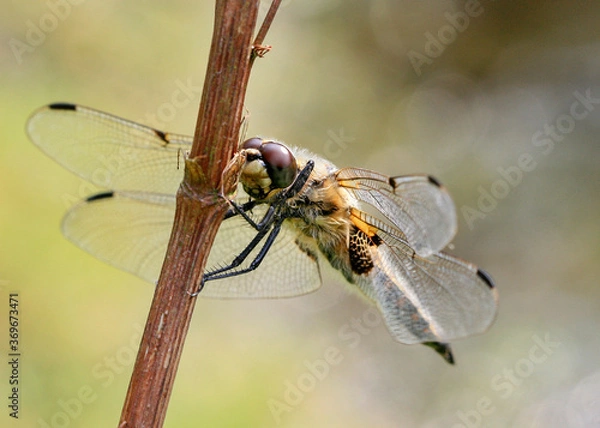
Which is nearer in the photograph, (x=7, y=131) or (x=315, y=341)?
(x=7, y=131)

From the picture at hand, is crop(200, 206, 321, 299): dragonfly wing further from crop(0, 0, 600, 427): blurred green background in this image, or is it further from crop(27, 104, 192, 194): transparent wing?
crop(27, 104, 192, 194): transparent wing

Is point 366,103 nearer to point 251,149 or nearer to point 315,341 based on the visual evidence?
point 315,341

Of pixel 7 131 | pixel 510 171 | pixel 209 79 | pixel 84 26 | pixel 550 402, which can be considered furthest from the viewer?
pixel 510 171

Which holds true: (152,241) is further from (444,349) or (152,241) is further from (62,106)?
(444,349)

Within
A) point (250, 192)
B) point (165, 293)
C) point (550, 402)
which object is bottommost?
point (550, 402)

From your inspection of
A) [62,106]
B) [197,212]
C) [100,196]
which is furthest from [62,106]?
[197,212]

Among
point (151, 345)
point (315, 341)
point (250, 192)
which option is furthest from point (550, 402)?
point (151, 345)

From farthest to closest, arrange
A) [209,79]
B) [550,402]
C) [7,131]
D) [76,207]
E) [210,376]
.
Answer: [550,402] < [7,131] < [210,376] < [76,207] < [209,79]
